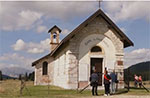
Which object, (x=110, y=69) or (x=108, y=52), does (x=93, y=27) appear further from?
(x=110, y=69)

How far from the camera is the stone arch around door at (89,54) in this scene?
21.1 meters

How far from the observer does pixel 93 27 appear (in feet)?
71.3

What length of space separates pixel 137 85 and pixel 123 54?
26.8 feet

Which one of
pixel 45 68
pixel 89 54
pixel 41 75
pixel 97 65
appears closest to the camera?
pixel 89 54

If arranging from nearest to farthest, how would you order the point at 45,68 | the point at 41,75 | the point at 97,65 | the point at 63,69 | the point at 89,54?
the point at 89,54 → the point at 97,65 → the point at 63,69 → the point at 41,75 → the point at 45,68

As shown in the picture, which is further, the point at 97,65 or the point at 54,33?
the point at 54,33

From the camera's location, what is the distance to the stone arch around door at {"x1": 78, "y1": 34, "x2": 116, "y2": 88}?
69.2 ft

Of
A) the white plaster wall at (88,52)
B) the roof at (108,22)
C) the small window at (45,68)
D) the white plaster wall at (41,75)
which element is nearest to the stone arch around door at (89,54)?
the white plaster wall at (88,52)

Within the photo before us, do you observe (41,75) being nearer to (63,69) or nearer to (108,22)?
(63,69)

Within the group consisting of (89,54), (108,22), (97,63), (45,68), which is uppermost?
(108,22)

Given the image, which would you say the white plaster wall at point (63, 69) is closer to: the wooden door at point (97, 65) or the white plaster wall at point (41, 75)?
the wooden door at point (97, 65)

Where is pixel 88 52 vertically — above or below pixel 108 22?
below

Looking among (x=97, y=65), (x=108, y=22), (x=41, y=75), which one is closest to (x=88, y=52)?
(x=97, y=65)

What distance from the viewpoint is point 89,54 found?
21375mm
